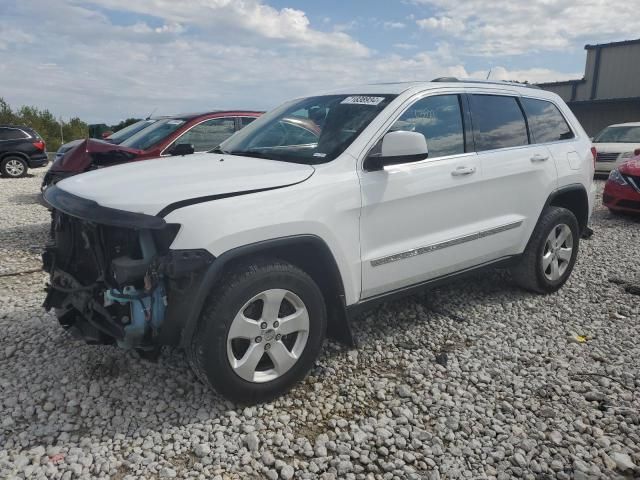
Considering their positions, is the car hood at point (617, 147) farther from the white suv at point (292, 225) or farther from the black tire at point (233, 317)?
the black tire at point (233, 317)

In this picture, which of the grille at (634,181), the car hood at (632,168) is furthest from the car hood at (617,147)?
the grille at (634,181)

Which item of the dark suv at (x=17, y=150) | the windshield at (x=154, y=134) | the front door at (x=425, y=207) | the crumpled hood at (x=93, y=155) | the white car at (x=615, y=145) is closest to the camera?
the front door at (x=425, y=207)

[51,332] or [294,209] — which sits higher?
[294,209]

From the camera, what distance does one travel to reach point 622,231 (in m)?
7.57

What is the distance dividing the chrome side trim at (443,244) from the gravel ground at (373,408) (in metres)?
0.73

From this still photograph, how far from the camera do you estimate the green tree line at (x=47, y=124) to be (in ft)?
81.4

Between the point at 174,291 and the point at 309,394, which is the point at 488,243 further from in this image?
the point at 174,291

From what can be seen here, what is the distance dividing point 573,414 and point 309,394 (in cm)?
153

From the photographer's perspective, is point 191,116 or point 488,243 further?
point 191,116

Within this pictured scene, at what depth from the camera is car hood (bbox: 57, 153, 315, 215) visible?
260 cm

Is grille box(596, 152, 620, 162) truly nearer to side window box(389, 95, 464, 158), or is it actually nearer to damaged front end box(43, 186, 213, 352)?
side window box(389, 95, 464, 158)

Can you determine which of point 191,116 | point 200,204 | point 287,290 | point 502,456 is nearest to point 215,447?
point 287,290

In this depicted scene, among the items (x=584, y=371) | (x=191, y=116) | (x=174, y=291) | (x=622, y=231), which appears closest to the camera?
(x=174, y=291)

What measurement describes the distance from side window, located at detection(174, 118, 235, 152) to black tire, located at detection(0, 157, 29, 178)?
34.6 ft
